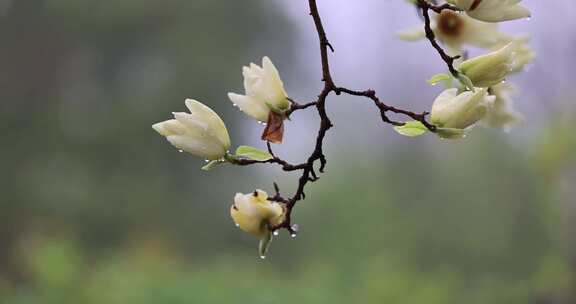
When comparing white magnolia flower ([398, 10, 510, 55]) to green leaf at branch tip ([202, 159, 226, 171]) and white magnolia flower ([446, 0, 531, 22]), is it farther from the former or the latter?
green leaf at branch tip ([202, 159, 226, 171])

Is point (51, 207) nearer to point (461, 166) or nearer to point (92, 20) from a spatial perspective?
point (92, 20)

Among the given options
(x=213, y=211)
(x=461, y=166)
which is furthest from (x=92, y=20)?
(x=461, y=166)

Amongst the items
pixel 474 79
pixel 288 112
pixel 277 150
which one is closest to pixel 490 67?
pixel 474 79

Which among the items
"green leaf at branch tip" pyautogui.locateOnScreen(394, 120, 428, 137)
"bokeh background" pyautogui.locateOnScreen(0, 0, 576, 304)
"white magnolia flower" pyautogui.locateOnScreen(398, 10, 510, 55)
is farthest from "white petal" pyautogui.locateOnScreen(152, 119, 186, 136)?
"bokeh background" pyautogui.locateOnScreen(0, 0, 576, 304)

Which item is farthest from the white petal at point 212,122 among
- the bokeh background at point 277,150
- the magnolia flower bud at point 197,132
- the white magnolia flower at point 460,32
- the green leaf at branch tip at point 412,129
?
the bokeh background at point 277,150

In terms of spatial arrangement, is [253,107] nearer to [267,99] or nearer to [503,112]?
[267,99]

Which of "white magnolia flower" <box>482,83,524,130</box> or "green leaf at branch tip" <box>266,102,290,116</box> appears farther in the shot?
"white magnolia flower" <box>482,83,524,130</box>

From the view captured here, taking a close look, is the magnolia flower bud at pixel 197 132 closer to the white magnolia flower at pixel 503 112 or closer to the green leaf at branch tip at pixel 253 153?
the green leaf at branch tip at pixel 253 153
